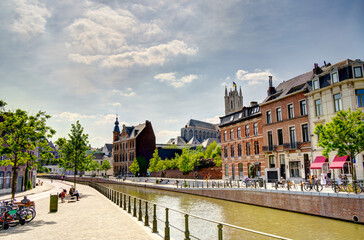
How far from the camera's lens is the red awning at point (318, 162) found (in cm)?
2680

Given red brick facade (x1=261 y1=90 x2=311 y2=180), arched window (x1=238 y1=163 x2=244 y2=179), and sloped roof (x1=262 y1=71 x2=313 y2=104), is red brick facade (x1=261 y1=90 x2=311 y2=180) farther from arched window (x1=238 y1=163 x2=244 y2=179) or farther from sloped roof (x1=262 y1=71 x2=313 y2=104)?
arched window (x1=238 y1=163 x2=244 y2=179)

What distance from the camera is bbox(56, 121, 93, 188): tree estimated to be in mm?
31875

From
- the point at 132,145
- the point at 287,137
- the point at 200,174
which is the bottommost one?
the point at 200,174

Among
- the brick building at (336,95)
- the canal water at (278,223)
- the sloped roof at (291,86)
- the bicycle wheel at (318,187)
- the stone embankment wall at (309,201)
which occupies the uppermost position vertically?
the sloped roof at (291,86)

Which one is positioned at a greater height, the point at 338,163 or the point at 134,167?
the point at 338,163

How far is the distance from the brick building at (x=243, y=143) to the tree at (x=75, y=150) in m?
21.8

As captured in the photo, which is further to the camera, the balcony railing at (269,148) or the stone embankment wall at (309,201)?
the balcony railing at (269,148)

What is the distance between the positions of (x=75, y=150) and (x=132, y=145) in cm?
4277

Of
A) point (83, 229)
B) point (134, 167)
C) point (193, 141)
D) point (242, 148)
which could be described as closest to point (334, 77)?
point (242, 148)

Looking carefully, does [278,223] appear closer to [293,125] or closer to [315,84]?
[293,125]

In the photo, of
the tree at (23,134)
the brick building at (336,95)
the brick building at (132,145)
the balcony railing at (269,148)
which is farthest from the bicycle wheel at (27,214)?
the brick building at (132,145)

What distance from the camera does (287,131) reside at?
106ft

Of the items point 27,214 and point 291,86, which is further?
point 291,86

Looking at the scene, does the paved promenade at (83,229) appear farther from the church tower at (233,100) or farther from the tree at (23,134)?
the church tower at (233,100)
